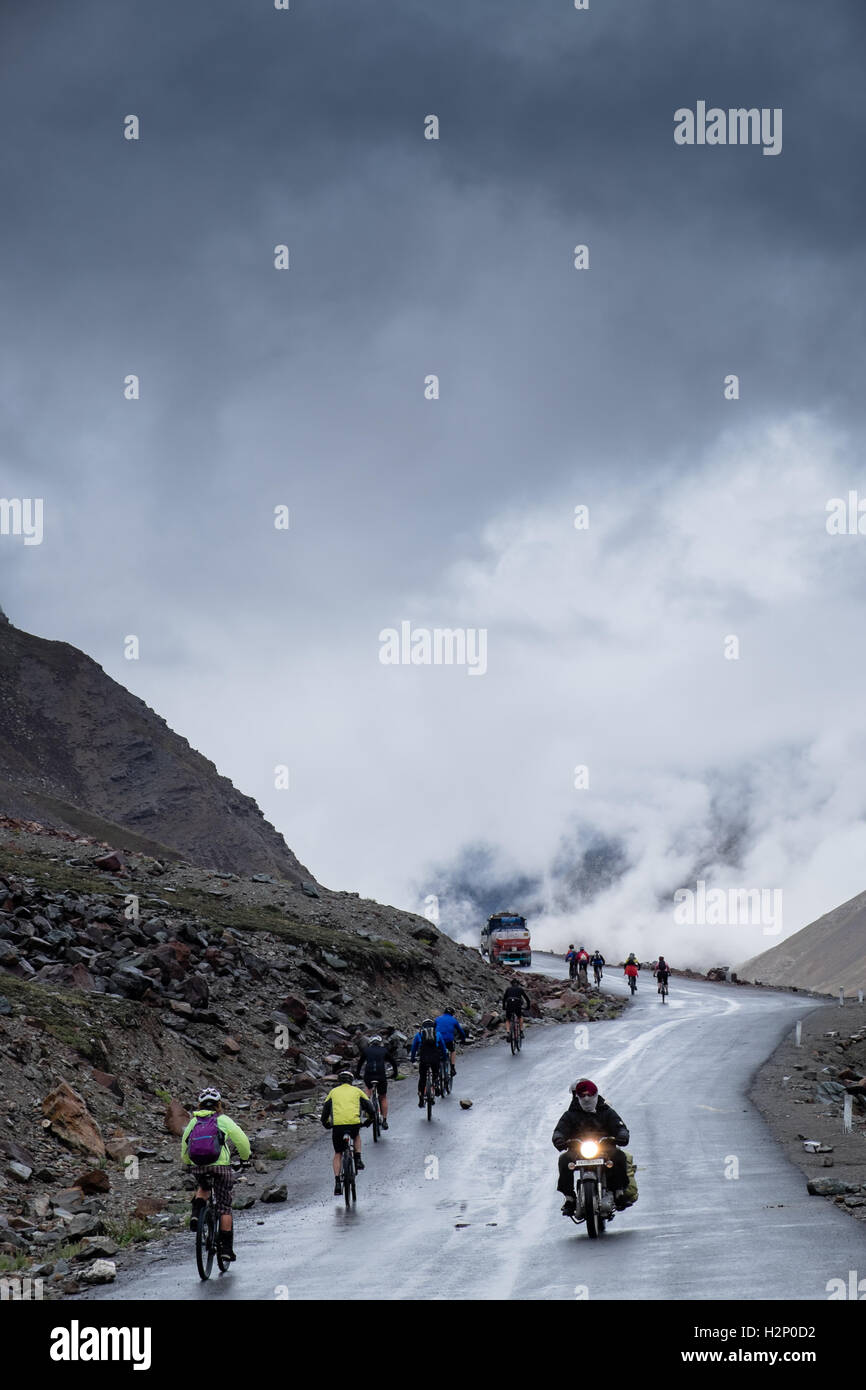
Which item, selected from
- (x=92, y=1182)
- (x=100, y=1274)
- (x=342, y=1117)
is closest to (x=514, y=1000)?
(x=92, y=1182)

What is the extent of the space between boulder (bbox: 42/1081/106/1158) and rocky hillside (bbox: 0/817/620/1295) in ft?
0.11

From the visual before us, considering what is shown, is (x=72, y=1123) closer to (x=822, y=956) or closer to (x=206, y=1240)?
(x=206, y=1240)

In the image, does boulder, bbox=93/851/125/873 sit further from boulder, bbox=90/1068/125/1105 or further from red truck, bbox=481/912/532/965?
red truck, bbox=481/912/532/965

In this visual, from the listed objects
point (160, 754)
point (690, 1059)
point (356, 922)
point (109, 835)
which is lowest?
point (690, 1059)

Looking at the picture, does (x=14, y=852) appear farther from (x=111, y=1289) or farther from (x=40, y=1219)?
(x=111, y=1289)

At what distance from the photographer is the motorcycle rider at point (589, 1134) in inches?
561

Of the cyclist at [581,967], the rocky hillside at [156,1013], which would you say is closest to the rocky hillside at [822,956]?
the cyclist at [581,967]

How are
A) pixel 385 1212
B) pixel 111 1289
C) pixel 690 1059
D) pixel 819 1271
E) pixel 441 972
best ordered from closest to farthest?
pixel 819 1271 < pixel 111 1289 < pixel 385 1212 < pixel 690 1059 < pixel 441 972

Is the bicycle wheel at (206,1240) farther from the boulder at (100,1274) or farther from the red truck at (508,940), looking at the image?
the red truck at (508,940)

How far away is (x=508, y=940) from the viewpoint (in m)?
68.5

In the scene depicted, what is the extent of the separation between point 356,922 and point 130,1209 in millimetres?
30990

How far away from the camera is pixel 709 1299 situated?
1047 cm
